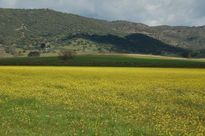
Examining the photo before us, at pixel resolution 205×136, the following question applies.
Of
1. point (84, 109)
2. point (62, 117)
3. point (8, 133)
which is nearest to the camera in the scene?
point (8, 133)

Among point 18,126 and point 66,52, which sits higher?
point 66,52

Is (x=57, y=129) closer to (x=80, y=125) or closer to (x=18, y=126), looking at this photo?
(x=80, y=125)

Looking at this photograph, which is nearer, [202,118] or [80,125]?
[80,125]

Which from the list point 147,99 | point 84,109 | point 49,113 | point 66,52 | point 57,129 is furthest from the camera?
point 66,52

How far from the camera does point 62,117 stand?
972cm

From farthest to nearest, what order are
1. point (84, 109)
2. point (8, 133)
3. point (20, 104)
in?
point (20, 104)
point (84, 109)
point (8, 133)

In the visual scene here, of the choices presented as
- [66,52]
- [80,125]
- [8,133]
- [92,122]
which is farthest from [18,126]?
[66,52]

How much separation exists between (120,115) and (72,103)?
4.28m

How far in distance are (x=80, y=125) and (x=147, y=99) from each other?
7760mm

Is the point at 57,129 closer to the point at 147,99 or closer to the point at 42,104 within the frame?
the point at 42,104

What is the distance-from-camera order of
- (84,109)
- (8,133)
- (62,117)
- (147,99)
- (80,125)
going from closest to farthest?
(8,133) → (80,125) → (62,117) → (84,109) → (147,99)

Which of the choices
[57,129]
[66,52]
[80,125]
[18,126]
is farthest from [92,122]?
[66,52]

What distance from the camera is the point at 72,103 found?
42.1 feet

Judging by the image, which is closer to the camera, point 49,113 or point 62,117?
point 62,117
